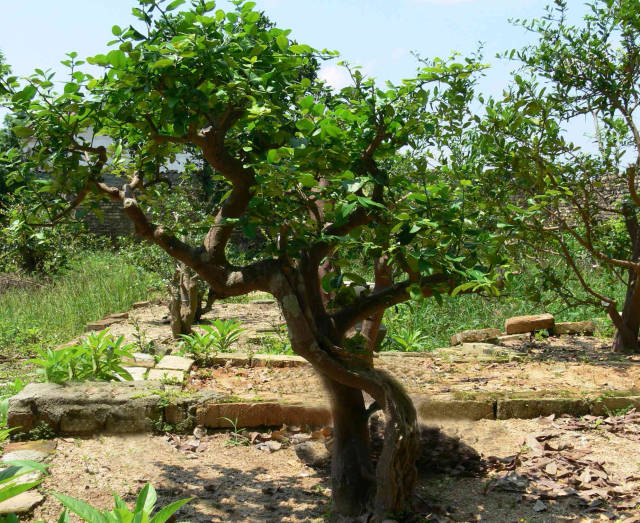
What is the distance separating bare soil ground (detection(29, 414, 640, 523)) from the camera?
119 inches

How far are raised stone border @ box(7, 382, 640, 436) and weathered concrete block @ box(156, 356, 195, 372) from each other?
0.85 meters

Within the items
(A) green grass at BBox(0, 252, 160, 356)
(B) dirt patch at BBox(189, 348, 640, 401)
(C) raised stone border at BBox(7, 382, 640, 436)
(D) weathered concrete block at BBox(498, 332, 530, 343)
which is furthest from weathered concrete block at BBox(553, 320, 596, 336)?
(A) green grass at BBox(0, 252, 160, 356)

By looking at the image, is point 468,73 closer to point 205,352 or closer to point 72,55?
point 72,55

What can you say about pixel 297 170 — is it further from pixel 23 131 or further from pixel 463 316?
pixel 463 316

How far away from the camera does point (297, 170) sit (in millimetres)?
2180

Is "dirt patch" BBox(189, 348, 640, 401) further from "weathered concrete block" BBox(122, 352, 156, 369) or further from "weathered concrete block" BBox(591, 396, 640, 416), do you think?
"weathered concrete block" BBox(122, 352, 156, 369)

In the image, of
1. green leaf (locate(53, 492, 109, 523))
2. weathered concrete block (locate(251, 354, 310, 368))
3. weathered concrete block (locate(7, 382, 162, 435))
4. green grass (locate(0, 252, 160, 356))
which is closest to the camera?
green leaf (locate(53, 492, 109, 523))

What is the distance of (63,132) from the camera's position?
8.67ft

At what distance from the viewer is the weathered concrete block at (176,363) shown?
5.28 meters

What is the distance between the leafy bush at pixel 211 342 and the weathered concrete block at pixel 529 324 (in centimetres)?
312

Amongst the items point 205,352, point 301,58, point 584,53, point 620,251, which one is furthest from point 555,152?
point 205,352

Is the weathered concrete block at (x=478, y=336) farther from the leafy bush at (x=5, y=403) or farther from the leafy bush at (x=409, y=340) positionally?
the leafy bush at (x=5, y=403)

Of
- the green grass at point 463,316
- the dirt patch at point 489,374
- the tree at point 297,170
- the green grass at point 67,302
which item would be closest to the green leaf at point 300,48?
the tree at point 297,170

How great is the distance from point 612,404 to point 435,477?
1.62 m
